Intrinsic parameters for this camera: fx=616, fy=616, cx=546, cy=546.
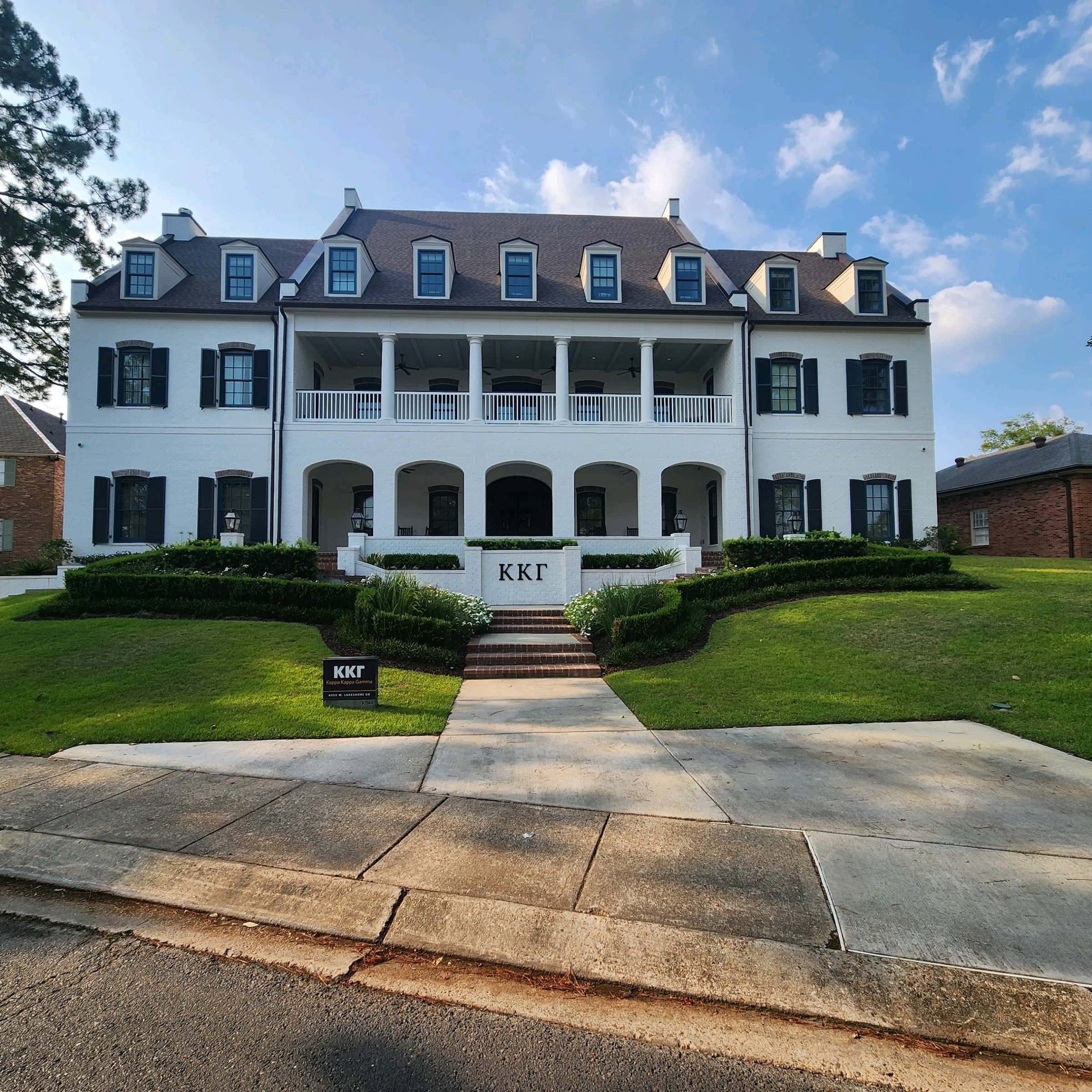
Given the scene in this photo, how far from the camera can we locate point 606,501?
22.2 metres

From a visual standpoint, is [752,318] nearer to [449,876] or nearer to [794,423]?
[794,423]

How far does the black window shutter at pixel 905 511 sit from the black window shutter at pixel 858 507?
1033mm

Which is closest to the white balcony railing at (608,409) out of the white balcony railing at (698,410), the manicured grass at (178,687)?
the white balcony railing at (698,410)

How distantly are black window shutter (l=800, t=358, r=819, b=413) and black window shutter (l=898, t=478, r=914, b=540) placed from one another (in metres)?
3.63

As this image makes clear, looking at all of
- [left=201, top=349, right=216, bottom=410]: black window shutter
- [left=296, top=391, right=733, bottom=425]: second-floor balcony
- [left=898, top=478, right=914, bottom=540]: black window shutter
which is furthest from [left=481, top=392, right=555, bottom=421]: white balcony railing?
[left=898, top=478, right=914, bottom=540]: black window shutter

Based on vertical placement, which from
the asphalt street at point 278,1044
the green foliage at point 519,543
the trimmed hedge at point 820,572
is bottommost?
the asphalt street at point 278,1044

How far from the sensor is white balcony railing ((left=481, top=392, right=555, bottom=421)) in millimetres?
19203

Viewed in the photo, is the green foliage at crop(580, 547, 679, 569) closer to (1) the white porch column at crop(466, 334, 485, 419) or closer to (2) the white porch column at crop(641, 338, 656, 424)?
(1) the white porch column at crop(466, 334, 485, 419)

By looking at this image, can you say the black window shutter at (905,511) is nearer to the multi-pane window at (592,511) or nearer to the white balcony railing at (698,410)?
the white balcony railing at (698,410)

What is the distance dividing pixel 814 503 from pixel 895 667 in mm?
11778

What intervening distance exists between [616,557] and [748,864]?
39.6 feet

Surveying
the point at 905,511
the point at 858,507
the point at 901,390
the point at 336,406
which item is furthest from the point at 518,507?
the point at 901,390

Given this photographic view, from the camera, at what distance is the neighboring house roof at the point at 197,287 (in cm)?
1842

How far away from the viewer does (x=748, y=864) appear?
364cm
